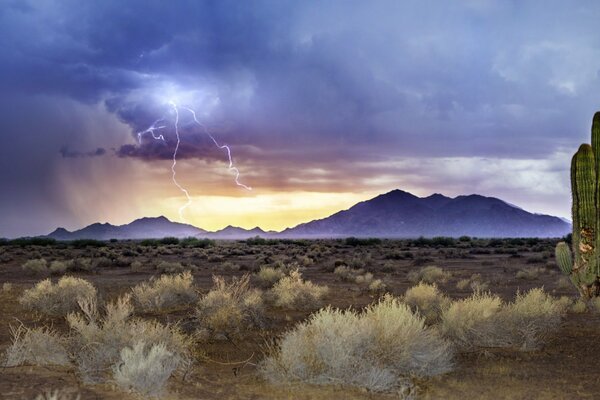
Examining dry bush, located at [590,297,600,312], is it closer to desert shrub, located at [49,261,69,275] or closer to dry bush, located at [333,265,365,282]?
dry bush, located at [333,265,365,282]

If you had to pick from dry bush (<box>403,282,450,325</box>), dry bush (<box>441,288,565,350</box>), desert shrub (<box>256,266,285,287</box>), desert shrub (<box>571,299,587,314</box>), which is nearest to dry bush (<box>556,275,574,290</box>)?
desert shrub (<box>571,299,587,314</box>)

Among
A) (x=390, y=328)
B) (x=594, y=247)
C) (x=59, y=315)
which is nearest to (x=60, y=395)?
(x=390, y=328)

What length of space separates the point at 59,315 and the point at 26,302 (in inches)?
50.4

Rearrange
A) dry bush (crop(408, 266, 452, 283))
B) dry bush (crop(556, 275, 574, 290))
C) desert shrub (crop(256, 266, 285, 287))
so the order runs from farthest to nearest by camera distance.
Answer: dry bush (crop(408, 266, 452, 283)) → desert shrub (crop(256, 266, 285, 287)) → dry bush (crop(556, 275, 574, 290))

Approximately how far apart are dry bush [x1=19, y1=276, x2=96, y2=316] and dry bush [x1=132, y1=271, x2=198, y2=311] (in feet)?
4.04

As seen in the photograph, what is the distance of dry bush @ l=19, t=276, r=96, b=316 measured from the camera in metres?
15.2

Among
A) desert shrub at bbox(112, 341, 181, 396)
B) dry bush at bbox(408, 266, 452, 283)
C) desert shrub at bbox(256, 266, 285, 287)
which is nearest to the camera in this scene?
desert shrub at bbox(112, 341, 181, 396)

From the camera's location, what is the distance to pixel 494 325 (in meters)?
11.6

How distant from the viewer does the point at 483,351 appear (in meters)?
11.0

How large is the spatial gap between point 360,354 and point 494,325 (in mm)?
4207

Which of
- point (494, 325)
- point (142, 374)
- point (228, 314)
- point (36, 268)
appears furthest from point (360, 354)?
point (36, 268)

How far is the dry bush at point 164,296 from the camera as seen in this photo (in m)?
15.6

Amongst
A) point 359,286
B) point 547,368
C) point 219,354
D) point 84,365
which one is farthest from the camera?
point 359,286

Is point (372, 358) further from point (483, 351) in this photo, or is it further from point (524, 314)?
point (524, 314)
